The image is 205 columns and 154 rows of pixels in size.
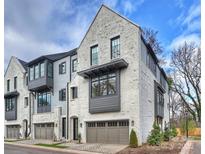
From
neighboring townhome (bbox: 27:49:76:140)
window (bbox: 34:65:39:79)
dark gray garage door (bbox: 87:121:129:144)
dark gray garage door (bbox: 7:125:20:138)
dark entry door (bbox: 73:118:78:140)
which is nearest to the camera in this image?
dark gray garage door (bbox: 87:121:129:144)

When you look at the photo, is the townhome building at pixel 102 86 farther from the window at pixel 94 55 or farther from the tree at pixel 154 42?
the tree at pixel 154 42

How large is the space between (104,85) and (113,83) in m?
0.90

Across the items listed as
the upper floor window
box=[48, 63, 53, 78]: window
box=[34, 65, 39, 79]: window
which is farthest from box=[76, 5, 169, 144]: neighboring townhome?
box=[34, 65, 39, 79]: window

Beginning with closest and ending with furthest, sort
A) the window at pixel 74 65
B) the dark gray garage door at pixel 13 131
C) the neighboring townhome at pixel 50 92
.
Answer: the window at pixel 74 65 → the neighboring townhome at pixel 50 92 → the dark gray garage door at pixel 13 131

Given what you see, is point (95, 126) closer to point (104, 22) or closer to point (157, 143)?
point (157, 143)

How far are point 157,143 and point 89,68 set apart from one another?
26.5 feet

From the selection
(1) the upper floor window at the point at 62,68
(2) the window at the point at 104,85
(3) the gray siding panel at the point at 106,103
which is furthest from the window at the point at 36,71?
(3) the gray siding panel at the point at 106,103

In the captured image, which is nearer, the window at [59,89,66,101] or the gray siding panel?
the gray siding panel

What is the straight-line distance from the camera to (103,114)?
20297mm

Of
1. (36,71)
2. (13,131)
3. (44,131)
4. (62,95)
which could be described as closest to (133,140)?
(62,95)

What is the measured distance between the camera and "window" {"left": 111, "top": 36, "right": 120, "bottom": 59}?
20097mm

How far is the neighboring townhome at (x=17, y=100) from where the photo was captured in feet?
104

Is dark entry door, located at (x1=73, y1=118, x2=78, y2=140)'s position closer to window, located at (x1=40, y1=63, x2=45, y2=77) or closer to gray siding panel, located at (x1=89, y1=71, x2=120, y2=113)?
gray siding panel, located at (x1=89, y1=71, x2=120, y2=113)

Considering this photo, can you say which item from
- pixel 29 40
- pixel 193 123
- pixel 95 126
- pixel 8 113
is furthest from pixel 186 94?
pixel 29 40
